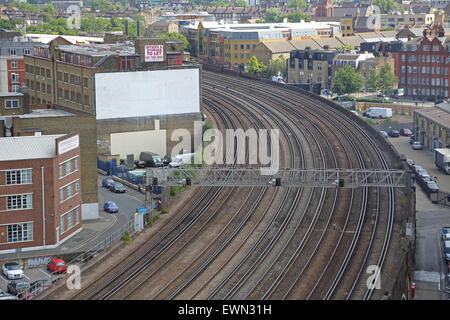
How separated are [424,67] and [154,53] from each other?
61.4 metres

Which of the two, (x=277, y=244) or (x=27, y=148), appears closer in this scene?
(x=27, y=148)

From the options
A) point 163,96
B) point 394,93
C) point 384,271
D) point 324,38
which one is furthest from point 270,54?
point 384,271

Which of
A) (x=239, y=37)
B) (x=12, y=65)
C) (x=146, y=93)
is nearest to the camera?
(x=146, y=93)

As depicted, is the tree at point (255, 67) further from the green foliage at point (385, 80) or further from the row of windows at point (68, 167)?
the row of windows at point (68, 167)

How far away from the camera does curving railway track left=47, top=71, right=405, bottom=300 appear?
47.3 meters

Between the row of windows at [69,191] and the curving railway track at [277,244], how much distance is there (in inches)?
248

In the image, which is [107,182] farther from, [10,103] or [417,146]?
[417,146]

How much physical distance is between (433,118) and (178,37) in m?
86.5

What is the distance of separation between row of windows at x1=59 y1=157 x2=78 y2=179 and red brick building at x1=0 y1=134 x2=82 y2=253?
0.24 feet

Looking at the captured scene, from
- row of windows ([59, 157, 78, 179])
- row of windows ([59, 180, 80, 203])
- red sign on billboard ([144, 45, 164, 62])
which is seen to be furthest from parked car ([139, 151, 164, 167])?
row of windows ([59, 157, 78, 179])

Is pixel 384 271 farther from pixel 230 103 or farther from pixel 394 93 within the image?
pixel 394 93

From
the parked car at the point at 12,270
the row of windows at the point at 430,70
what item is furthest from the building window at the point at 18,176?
the row of windows at the point at 430,70

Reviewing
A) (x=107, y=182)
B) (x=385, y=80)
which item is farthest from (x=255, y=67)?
(x=107, y=182)

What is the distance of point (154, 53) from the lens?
83.9 meters
